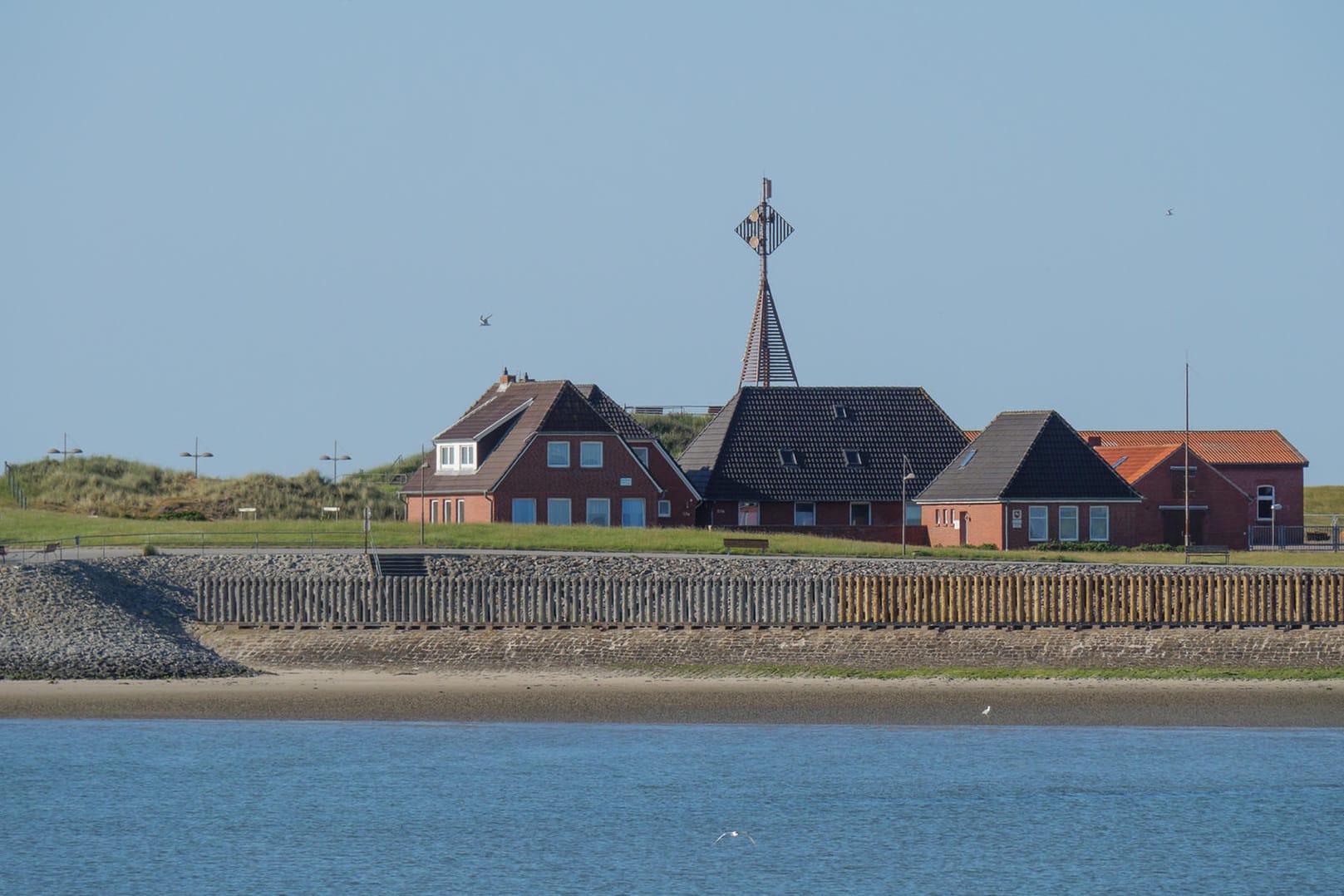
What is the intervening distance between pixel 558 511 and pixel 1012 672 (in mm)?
37669

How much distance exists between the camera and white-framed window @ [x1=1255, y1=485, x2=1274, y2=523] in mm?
90875

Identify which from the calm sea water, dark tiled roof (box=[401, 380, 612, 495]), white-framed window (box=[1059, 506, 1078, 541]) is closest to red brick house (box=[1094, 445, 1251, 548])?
white-framed window (box=[1059, 506, 1078, 541])

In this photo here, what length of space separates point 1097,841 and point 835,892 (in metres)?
5.08

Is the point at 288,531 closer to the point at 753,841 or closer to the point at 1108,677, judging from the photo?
the point at 1108,677

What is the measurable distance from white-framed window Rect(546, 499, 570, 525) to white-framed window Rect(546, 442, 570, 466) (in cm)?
153

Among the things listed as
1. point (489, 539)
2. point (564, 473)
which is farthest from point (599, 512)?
point (489, 539)

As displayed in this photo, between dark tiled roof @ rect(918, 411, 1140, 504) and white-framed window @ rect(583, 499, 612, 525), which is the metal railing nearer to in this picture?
dark tiled roof @ rect(918, 411, 1140, 504)

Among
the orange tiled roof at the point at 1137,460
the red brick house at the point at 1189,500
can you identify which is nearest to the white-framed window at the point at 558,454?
the orange tiled roof at the point at 1137,460

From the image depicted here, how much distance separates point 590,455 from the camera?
77688 millimetres

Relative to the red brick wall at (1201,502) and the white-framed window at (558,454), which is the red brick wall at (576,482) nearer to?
the white-framed window at (558,454)

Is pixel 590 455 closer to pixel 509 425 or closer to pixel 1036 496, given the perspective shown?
pixel 509 425

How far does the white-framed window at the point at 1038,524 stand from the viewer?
248ft

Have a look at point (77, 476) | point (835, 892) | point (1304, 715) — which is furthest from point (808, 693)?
point (77, 476)

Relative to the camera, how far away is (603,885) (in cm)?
2486
